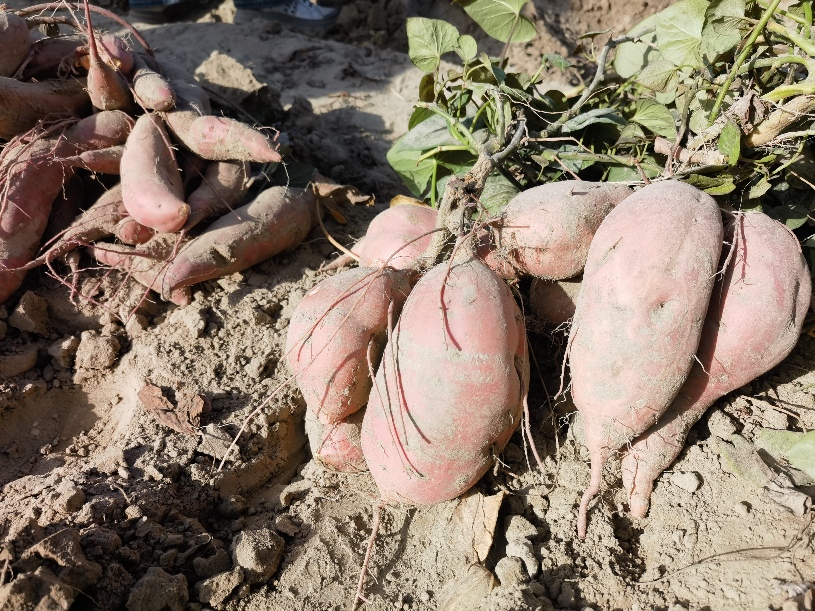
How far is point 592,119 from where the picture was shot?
1646mm

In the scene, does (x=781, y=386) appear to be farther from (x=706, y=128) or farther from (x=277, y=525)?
(x=277, y=525)

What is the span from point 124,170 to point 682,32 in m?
1.50

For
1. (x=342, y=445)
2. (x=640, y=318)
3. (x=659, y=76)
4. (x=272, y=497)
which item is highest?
(x=659, y=76)

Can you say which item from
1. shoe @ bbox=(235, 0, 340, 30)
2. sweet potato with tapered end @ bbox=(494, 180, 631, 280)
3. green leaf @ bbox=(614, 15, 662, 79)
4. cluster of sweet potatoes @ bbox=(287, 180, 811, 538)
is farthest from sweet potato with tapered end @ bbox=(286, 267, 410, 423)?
shoe @ bbox=(235, 0, 340, 30)

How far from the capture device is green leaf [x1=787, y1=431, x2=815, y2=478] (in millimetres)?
1086

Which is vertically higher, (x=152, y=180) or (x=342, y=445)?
(x=152, y=180)

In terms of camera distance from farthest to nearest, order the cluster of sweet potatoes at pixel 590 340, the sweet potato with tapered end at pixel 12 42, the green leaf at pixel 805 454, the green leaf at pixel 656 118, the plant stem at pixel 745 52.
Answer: the sweet potato with tapered end at pixel 12 42 < the green leaf at pixel 656 118 < the plant stem at pixel 745 52 < the cluster of sweet potatoes at pixel 590 340 < the green leaf at pixel 805 454

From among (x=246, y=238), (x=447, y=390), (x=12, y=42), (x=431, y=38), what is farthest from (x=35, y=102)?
(x=447, y=390)

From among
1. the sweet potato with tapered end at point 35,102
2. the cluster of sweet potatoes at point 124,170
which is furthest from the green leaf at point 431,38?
the sweet potato with tapered end at point 35,102

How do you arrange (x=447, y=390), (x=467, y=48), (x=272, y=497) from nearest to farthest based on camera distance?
(x=447, y=390) → (x=272, y=497) → (x=467, y=48)

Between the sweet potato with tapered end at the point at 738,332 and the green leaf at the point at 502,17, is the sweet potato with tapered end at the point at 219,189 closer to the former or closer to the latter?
the green leaf at the point at 502,17

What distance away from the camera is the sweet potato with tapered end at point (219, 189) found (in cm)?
189

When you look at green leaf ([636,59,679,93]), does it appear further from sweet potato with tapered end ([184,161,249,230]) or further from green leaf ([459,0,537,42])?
sweet potato with tapered end ([184,161,249,230])

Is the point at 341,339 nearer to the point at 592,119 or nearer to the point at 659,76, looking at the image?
the point at 592,119
